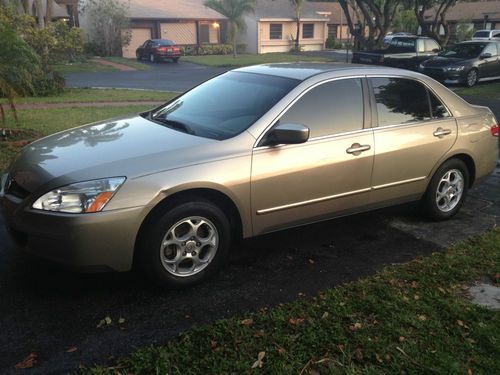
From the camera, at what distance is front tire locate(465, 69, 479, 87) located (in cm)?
1812

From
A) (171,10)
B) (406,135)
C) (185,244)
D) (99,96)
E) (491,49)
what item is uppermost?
(171,10)

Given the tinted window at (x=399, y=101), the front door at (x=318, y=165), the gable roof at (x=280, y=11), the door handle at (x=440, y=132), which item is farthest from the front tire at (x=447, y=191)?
the gable roof at (x=280, y=11)

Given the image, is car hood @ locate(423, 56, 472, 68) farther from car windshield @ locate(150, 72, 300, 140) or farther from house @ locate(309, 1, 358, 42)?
house @ locate(309, 1, 358, 42)

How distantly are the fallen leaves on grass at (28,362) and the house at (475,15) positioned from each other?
167 feet

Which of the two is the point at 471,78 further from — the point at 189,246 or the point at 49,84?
the point at 189,246

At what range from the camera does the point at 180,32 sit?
4028 cm

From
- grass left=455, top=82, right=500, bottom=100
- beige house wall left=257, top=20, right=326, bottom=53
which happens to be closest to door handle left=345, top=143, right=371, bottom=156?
grass left=455, top=82, right=500, bottom=100

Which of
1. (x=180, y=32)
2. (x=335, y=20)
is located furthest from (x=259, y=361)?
(x=335, y=20)

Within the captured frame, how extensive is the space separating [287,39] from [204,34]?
26.6ft

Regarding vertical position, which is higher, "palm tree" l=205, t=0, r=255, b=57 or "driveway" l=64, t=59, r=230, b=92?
"palm tree" l=205, t=0, r=255, b=57

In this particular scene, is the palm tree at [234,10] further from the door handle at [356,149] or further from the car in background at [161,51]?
the door handle at [356,149]

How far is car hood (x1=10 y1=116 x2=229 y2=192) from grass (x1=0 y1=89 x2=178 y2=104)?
10274mm

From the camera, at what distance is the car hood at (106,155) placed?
346 cm

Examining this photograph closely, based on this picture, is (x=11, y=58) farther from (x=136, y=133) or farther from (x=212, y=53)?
(x=212, y=53)
